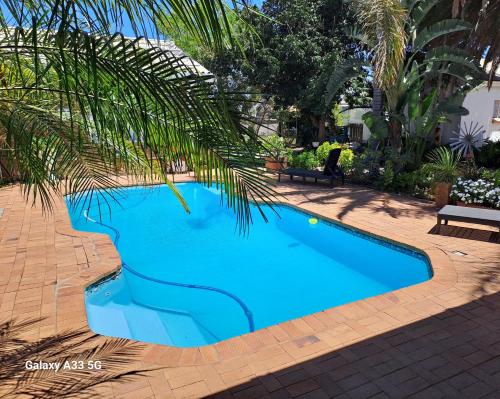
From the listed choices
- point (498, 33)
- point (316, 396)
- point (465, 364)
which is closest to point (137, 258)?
point (316, 396)

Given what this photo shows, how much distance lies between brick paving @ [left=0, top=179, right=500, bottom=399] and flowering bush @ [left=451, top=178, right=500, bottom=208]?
7.04 feet

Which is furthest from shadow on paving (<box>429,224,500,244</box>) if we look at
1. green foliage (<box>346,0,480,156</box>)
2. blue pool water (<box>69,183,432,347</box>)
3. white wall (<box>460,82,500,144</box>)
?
white wall (<box>460,82,500,144</box>)

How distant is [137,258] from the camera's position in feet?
27.0

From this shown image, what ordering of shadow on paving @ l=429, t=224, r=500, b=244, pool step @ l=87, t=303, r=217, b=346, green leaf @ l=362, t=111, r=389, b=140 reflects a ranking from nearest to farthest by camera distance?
1. pool step @ l=87, t=303, r=217, b=346
2. shadow on paving @ l=429, t=224, r=500, b=244
3. green leaf @ l=362, t=111, r=389, b=140

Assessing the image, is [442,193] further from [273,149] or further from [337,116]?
[337,116]

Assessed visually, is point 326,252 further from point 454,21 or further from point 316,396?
point 454,21

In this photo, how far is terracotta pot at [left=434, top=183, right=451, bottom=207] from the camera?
9211 millimetres

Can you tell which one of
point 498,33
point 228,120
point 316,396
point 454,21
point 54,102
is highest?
point 454,21

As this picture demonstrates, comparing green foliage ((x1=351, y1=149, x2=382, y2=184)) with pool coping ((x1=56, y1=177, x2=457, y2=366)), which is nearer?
pool coping ((x1=56, y1=177, x2=457, y2=366))

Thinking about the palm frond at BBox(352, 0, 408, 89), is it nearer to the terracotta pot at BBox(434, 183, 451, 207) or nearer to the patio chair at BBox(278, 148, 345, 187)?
the patio chair at BBox(278, 148, 345, 187)

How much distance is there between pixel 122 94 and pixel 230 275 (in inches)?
229

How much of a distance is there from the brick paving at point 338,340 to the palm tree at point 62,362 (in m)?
0.16

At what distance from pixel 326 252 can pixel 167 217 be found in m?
5.54

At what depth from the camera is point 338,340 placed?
12.6 feet
